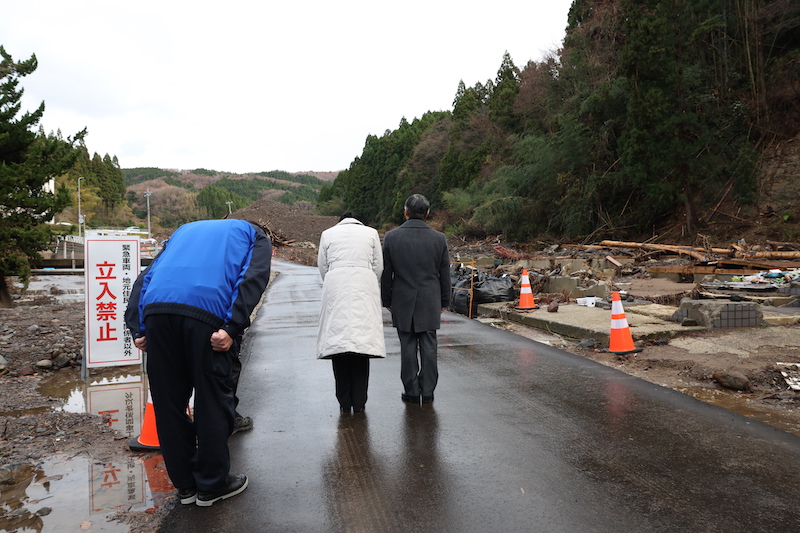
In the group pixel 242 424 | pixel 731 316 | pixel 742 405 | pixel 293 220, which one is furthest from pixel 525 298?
pixel 293 220

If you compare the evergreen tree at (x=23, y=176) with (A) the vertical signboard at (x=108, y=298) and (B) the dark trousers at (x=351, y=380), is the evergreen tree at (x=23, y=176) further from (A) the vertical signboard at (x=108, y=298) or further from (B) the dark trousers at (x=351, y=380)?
(B) the dark trousers at (x=351, y=380)

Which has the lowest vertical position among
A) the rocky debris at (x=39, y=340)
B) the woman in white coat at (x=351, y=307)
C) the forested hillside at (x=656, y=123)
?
the rocky debris at (x=39, y=340)

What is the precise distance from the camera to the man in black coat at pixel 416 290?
5.18 metres

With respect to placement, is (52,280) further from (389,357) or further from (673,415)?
(673,415)

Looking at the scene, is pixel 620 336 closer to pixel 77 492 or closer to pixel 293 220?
pixel 77 492

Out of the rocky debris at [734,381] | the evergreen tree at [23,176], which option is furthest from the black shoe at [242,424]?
the evergreen tree at [23,176]

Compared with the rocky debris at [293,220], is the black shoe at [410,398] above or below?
below

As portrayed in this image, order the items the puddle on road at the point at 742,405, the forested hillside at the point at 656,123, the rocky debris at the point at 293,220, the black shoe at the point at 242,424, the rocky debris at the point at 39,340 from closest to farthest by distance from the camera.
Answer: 1. the black shoe at the point at 242,424
2. the puddle on road at the point at 742,405
3. the rocky debris at the point at 39,340
4. the forested hillside at the point at 656,123
5. the rocky debris at the point at 293,220

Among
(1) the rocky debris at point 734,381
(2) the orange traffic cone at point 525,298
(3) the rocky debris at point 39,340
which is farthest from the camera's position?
(2) the orange traffic cone at point 525,298

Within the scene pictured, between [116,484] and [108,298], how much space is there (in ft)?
13.9

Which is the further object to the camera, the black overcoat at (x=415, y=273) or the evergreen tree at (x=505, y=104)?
the evergreen tree at (x=505, y=104)

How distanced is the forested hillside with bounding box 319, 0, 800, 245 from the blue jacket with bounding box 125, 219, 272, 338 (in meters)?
20.6

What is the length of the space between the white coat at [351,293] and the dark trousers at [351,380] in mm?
271

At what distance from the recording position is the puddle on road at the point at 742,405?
4.75 meters
